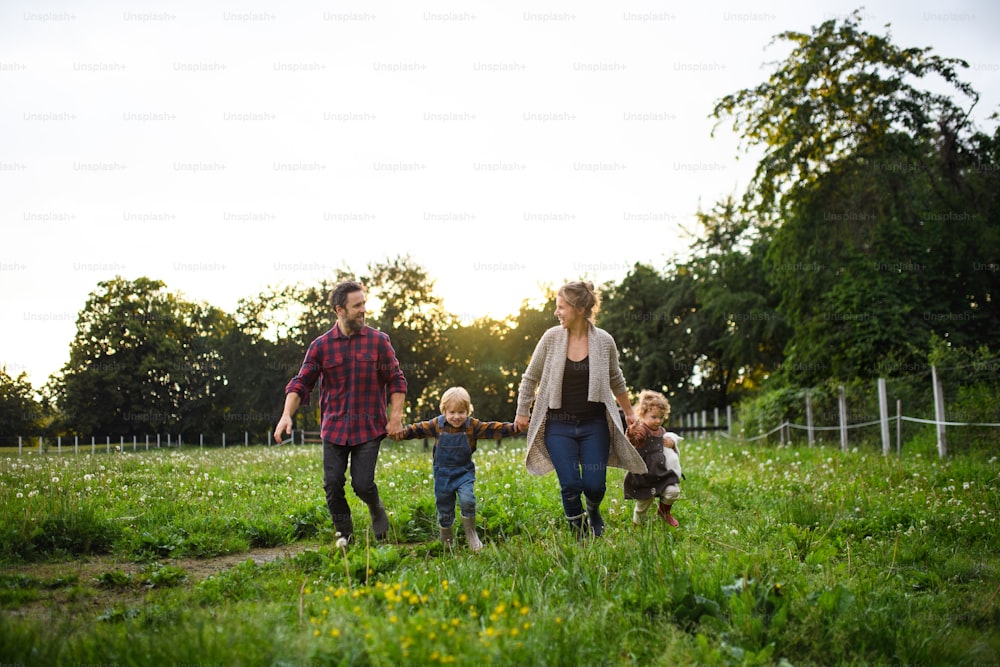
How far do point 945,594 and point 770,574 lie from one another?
1.23 meters

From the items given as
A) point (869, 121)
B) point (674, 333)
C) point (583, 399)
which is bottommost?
point (583, 399)

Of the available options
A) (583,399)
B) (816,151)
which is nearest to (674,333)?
(816,151)

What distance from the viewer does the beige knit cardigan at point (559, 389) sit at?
6.12 metres

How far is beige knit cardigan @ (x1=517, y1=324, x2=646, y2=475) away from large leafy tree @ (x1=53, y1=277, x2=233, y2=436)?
38741 millimetres

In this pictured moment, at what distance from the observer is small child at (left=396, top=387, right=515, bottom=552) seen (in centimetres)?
622

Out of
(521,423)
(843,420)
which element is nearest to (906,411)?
(843,420)

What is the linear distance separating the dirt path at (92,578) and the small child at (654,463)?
281cm

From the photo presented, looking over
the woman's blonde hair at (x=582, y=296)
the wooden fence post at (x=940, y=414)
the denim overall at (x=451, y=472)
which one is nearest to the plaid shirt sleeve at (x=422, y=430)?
the denim overall at (x=451, y=472)

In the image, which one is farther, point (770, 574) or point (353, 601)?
point (770, 574)

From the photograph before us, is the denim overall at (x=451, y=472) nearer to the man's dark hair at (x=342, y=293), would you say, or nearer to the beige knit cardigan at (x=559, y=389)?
the beige knit cardigan at (x=559, y=389)

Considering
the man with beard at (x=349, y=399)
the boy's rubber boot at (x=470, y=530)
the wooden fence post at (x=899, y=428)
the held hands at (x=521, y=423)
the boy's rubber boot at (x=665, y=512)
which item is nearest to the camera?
the boy's rubber boot at (x=470, y=530)

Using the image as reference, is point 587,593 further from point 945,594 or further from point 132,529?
Answer: point 132,529

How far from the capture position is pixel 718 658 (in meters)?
3.45

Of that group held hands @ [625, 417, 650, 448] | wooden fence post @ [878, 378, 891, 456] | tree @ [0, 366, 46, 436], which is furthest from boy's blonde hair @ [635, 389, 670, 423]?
tree @ [0, 366, 46, 436]
